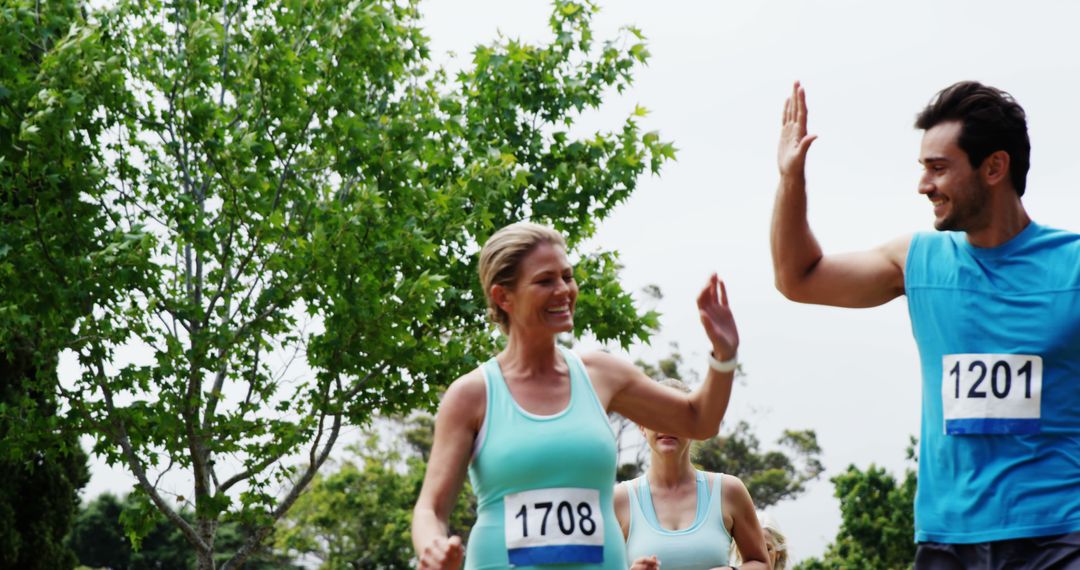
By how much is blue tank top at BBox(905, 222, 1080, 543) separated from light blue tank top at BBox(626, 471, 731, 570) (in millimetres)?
2289

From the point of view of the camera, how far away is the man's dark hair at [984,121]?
11.1 ft

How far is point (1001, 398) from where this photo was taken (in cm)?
316

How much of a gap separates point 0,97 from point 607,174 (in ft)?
19.5

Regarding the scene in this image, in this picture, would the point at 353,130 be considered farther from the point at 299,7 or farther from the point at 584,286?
the point at 584,286

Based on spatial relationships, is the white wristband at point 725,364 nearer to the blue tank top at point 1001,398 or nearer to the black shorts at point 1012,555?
the blue tank top at point 1001,398

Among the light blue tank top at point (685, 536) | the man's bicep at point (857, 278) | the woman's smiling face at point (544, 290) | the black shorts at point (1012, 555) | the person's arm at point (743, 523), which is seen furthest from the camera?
the person's arm at point (743, 523)

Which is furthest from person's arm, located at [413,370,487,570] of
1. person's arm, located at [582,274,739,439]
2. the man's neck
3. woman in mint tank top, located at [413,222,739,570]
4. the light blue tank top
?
the light blue tank top

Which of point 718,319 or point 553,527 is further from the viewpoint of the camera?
point 718,319

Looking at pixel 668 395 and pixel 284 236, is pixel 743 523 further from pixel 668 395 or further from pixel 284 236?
pixel 284 236

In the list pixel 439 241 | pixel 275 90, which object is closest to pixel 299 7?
pixel 275 90

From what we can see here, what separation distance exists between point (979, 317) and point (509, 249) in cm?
114

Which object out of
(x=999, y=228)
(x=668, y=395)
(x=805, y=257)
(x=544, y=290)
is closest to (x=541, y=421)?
(x=544, y=290)

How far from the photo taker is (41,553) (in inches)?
640

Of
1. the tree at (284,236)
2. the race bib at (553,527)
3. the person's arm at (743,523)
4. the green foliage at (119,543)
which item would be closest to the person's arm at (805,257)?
the race bib at (553,527)
